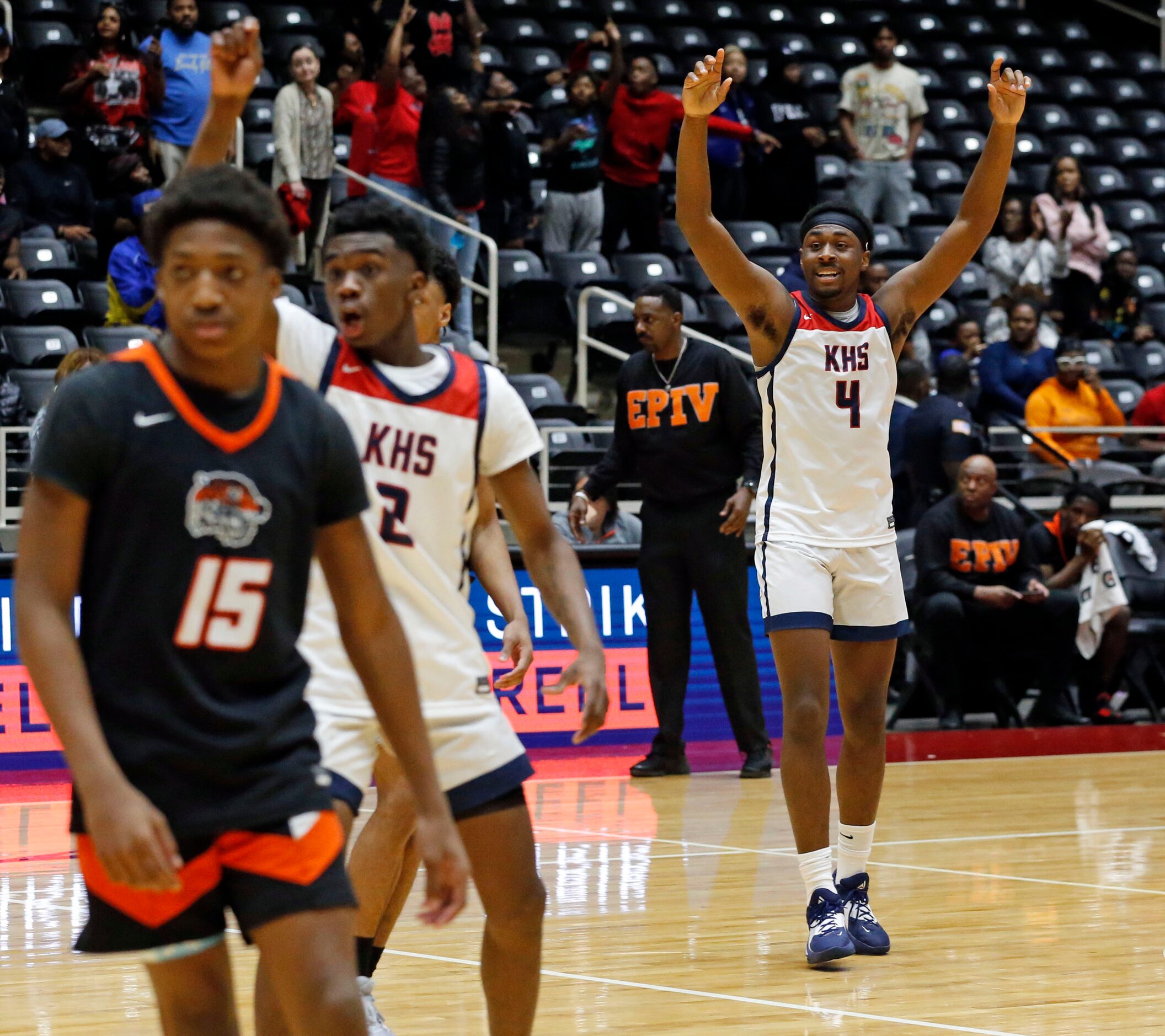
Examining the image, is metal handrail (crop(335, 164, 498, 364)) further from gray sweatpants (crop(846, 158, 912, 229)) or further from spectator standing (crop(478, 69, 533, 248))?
gray sweatpants (crop(846, 158, 912, 229))

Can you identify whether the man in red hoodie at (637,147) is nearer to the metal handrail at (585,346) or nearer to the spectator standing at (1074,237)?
the metal handrail at (585,346)

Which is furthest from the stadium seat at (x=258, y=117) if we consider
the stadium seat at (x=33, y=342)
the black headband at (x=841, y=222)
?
the black headband at (x=841, y=222)

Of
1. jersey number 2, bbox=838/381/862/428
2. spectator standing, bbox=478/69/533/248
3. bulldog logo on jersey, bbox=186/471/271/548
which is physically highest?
spectator standing, bbox=478/69/533/248

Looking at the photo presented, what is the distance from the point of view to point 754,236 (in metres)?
15.9

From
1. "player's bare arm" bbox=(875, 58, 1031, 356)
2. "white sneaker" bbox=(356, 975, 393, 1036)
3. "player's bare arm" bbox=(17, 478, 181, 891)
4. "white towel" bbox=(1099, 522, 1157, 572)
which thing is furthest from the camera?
"white towel" bbox=(1099, 522, 1157, 572)

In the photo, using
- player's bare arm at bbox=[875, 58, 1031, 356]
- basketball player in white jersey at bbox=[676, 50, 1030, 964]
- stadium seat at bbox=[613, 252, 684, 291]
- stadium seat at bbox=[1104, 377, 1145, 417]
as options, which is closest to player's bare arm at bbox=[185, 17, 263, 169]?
basketball player in white jersey at bbox=[676, 50, 1030, 964]

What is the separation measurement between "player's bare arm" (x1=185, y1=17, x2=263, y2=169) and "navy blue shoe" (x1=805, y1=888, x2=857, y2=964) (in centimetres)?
296

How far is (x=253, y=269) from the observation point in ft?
9.45

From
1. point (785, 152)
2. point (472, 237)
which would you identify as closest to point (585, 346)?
point (472, 237)

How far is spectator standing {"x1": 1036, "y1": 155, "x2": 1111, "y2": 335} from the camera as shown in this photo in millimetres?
16266

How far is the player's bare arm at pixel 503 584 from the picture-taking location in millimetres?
4387

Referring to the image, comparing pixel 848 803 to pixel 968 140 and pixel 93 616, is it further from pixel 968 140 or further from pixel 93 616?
pixel 968 140

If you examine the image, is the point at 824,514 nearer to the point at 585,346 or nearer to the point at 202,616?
the point at 202,616

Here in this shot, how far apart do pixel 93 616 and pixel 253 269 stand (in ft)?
1.84
